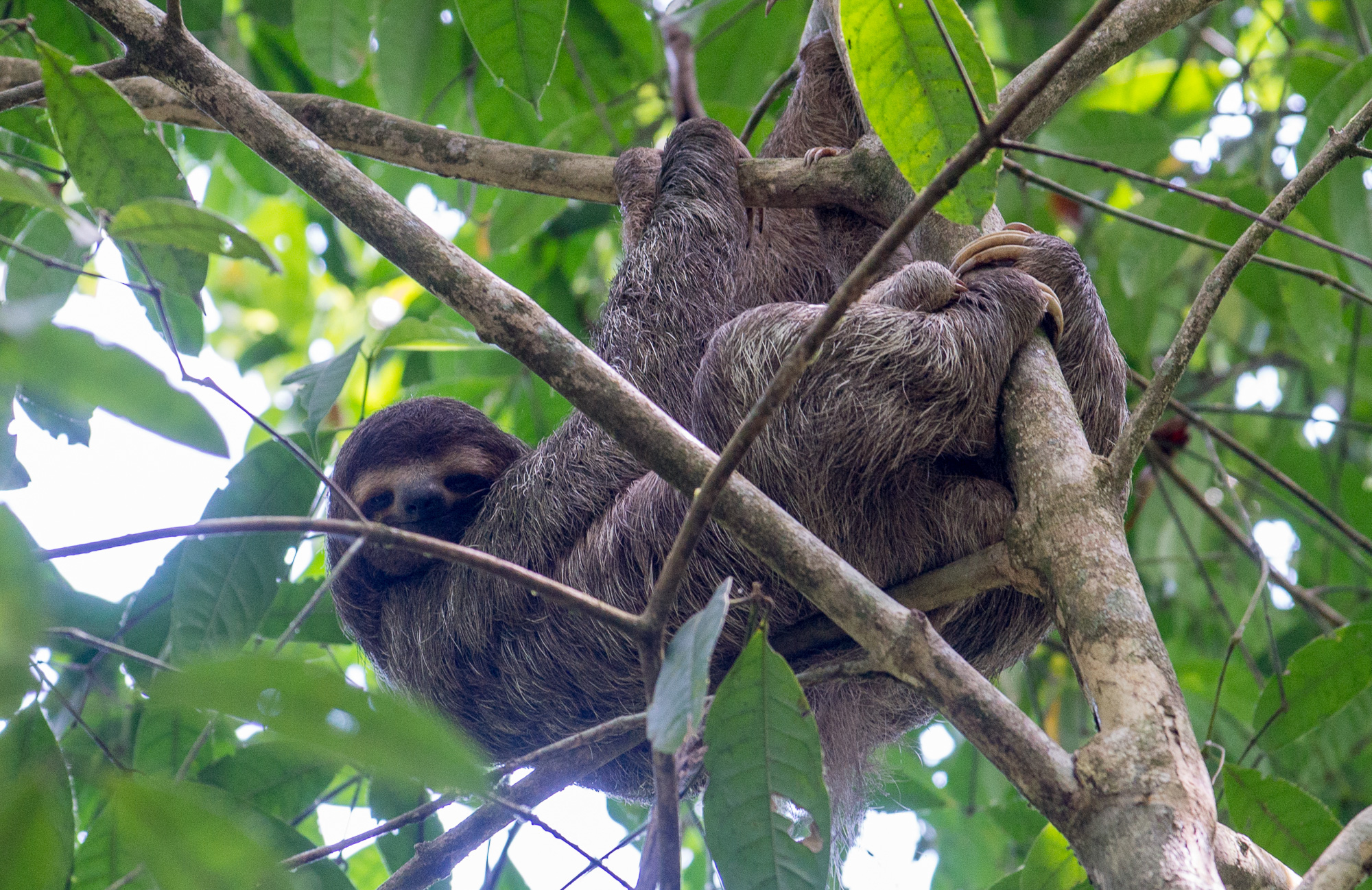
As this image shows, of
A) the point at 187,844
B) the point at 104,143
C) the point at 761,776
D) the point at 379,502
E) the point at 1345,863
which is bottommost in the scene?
the point at 1345,863

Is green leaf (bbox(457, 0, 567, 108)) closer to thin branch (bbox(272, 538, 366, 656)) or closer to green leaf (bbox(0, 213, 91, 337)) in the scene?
green leaf (bbox(0, 213, 91, 337))

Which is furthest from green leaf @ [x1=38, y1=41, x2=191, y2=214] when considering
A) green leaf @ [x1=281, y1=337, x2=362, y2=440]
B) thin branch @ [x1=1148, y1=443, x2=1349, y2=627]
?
thin branch @ [x1=1148, y1=443, x2=1349, y2=627]

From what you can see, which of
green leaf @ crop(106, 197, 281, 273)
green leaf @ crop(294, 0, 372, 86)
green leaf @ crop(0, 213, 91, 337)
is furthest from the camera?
green leaf @ crop(294, 0, 372, 86)

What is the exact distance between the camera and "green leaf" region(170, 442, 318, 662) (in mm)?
3826

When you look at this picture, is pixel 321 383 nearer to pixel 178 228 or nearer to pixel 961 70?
pixel 178 228

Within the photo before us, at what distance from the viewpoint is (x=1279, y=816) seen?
3.38 meters

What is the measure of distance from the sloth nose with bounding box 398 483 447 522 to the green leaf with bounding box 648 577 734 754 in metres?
2.62

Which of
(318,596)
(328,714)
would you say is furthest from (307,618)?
(328,714)

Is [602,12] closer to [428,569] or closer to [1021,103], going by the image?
[428,569]

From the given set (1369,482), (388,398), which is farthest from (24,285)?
(1369,482)

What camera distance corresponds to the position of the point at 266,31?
646 cm

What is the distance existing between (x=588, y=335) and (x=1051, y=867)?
3.41 m

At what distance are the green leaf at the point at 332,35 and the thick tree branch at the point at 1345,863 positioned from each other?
4.97 meters

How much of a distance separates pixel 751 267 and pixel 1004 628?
6.47 ft
